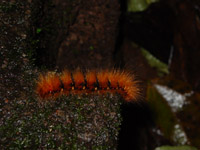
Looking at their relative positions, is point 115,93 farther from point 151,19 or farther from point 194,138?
point 151,19

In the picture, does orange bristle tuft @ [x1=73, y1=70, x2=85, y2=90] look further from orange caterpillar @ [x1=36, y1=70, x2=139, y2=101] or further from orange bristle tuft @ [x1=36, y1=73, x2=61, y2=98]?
orange bristle tuft @ [x1=36, y1=73, x2=61, y2=98]

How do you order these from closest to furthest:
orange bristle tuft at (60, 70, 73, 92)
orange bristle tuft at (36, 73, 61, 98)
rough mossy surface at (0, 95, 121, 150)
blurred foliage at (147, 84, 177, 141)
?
rough mossy surface at (0, 95, 121, 150) < orange bristle tuft at (36, 73, 61, 98) < orange bristle tuft at (60, 70, 73, 92) < blurred foliage at (147, 84, 177, 141)

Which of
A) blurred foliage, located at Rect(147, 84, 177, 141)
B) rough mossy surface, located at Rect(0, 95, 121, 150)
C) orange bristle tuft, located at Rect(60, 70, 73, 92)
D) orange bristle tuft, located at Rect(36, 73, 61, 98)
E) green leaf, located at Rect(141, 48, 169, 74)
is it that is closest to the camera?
rough mossy surface, located at Rect(0, 95, 121, 150)

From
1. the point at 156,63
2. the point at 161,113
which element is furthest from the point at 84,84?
the point at 156,63

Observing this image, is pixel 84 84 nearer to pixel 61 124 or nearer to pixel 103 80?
pixel 103 80

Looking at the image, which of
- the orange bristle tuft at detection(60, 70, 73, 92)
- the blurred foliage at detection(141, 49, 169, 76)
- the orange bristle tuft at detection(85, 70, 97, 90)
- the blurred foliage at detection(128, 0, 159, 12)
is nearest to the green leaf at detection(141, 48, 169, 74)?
the blurred foliage at detection(141, 49, 169, 76)

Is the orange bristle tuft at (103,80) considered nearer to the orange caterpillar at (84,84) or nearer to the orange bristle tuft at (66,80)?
the orange caterpillar at (84,84)

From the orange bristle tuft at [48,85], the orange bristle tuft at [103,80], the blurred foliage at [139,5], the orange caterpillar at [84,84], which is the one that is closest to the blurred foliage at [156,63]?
the blurred foliage at [139,5]

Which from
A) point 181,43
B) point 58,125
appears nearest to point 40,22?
point 58,125
